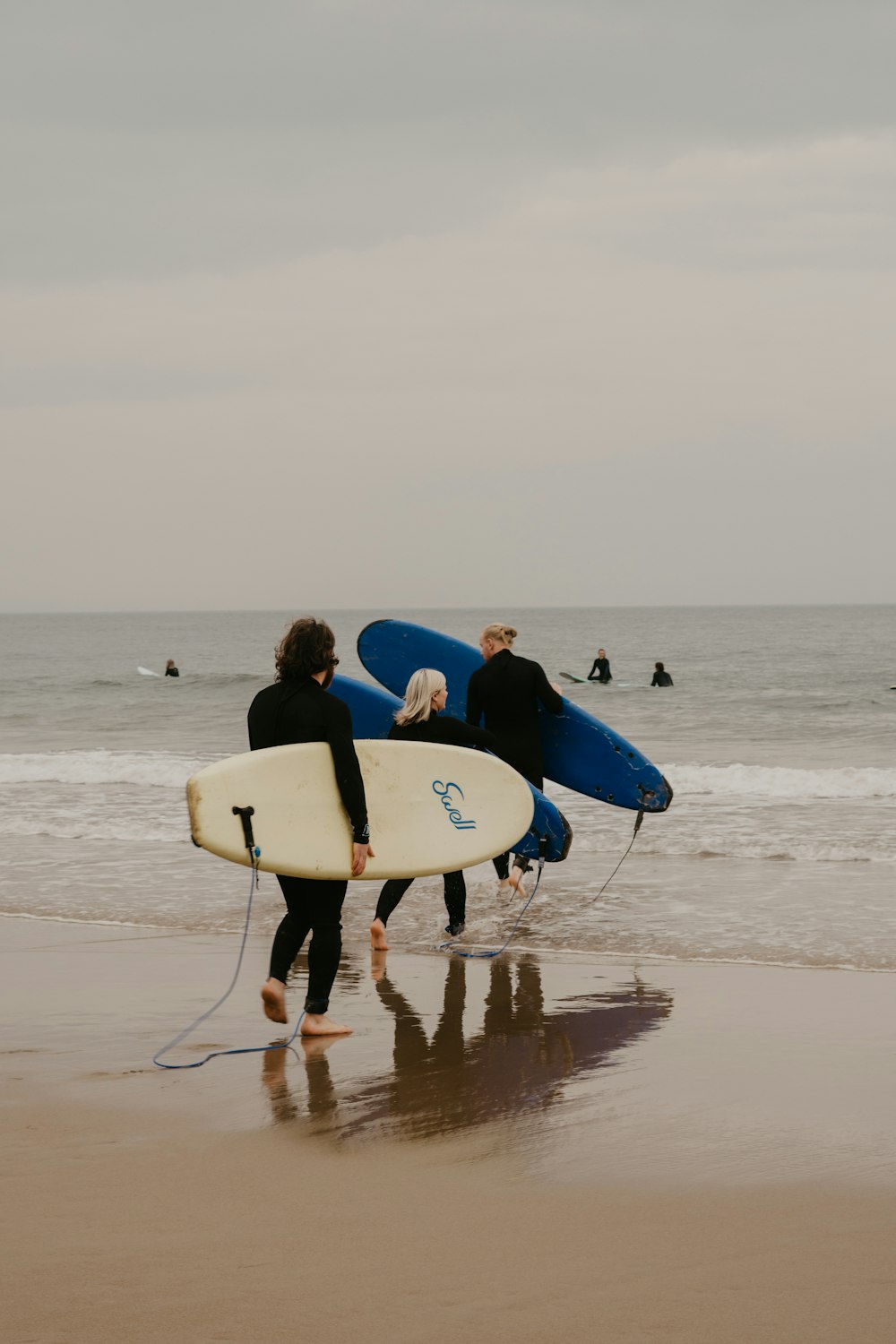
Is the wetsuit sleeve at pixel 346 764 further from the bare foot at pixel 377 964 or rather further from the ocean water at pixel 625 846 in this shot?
the ocean water at pixel 625 846

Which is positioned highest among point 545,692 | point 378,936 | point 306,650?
point 306,650

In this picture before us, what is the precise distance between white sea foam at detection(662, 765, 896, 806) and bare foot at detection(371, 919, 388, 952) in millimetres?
6606

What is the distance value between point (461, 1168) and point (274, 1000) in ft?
4.73

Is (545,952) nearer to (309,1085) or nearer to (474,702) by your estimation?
(474,702)

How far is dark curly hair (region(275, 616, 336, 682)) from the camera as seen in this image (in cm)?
442

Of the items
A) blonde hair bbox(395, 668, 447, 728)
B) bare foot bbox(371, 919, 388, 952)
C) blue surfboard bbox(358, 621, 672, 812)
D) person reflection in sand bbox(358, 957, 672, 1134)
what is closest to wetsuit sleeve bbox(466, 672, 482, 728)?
blue surfboard bbox(358, 621, 672, 812)

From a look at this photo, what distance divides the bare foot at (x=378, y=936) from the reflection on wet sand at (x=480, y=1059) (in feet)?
1.74

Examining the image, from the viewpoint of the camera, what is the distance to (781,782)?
13.0 m

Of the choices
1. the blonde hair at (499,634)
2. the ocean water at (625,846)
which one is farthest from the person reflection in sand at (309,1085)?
the blonde hair at (499,634)

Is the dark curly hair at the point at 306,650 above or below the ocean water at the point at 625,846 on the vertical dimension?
above

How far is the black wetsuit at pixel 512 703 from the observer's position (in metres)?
7.02

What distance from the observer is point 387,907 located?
20.2 feet

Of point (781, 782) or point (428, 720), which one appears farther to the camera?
point (781, 782)

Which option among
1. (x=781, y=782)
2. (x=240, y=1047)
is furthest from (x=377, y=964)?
(x=781, y=782)
